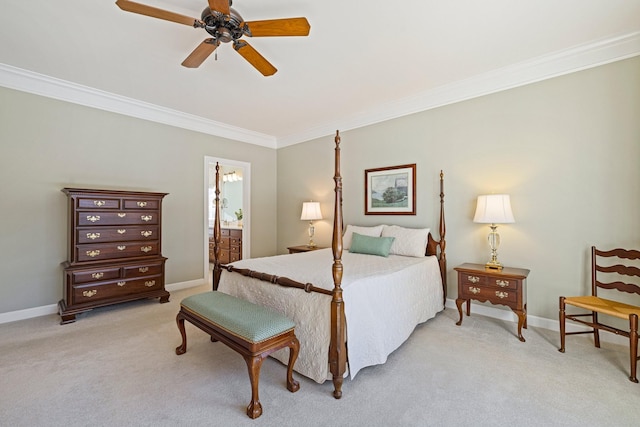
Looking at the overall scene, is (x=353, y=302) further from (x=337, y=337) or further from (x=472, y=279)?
(x=472, y=279)

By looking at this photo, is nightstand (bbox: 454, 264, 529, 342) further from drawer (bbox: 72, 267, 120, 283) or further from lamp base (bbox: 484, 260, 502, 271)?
drawer (bbox: 72, 267, 120, 283)

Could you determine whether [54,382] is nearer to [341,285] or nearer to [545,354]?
[341,285]

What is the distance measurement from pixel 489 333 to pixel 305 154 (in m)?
3.92

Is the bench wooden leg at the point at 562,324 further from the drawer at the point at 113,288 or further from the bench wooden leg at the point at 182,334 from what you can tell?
the drawer at the point at 113,288

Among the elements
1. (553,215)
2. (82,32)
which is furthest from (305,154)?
(553,215)

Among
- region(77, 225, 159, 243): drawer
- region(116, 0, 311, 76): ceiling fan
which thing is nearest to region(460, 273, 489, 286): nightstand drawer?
region(116, 0, 311, 76): ceiling fan

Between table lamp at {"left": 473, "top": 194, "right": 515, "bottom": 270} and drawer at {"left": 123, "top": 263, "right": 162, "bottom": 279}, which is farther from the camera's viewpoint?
drawer at {"left": 123, "top": 263, "right": 162, "bottom": 279}

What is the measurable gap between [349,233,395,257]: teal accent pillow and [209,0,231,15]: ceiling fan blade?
2.73 meters

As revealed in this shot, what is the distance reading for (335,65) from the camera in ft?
9.85

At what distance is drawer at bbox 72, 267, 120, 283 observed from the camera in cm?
323

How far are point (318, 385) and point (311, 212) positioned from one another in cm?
310

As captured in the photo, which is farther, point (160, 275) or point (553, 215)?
point (160, 275)

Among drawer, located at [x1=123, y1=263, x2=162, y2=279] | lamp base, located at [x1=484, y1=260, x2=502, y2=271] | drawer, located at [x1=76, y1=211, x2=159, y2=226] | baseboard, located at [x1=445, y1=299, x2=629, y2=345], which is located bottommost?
baseboard, located at [x1=445, y1=299, x2=629, y2=345]

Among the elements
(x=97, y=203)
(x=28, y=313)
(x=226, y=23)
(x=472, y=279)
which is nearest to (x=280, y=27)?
(x=226, y=23)
